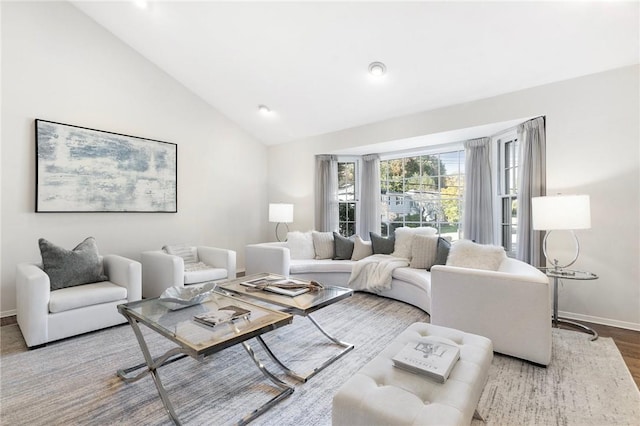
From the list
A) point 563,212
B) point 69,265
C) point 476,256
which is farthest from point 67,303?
point 563,212

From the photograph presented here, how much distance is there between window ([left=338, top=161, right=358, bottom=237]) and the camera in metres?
5.46

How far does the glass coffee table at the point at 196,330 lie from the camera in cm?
156

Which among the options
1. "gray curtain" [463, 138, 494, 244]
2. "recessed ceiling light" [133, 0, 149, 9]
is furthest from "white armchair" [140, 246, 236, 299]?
"gray curtain" [463, 138, 494, 244]

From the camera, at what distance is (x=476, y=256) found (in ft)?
10.2

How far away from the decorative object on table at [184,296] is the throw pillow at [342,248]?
2494 mm

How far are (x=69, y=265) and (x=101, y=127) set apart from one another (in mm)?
1823

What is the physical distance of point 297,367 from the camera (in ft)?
7.20

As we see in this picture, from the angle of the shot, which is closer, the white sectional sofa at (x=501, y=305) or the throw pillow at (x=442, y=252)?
the white sectional sofa at (x=501, y=305)

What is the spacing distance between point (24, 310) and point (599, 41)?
5381 millimetres

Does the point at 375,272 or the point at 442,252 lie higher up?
the point at 442,252

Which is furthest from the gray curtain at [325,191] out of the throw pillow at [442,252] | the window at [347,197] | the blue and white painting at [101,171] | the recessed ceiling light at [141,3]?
the recessed ceiling light at [141,3]

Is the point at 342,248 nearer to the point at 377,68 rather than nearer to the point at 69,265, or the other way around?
the point at 377,68

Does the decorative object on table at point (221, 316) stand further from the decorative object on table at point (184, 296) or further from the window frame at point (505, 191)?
the window frame at point (505, 191)

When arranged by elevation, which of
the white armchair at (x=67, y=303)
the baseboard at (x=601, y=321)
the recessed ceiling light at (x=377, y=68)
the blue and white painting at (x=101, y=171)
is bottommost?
the baseboard at (x=601, y=321)
